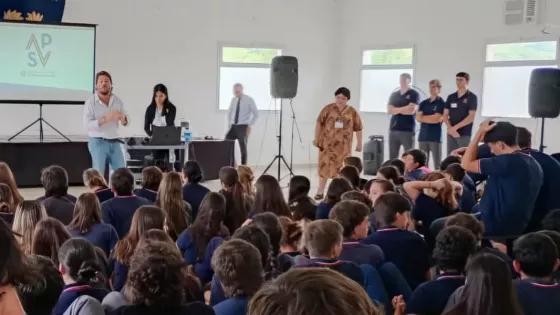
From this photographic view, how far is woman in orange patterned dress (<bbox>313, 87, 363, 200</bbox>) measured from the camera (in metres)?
7.51

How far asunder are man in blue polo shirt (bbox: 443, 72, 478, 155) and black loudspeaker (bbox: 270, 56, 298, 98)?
193 centimetres

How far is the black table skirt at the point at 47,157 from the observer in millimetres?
8320

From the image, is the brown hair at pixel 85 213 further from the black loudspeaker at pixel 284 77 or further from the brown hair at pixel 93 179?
the black loudspeaker at pixel 284 77

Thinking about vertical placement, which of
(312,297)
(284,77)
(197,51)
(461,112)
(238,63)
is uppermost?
(197,51)

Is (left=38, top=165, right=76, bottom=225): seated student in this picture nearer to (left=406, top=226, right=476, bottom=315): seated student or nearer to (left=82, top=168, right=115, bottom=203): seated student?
(left=82, top=168, right=115, bottom=203): seated student

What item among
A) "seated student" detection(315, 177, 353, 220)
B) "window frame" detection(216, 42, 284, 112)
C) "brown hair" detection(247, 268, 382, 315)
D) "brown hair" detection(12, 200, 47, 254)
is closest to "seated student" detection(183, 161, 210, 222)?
"seated student" detection(315, 177, 353, 220)

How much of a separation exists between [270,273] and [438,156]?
20.7ft

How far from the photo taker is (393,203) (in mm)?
3139

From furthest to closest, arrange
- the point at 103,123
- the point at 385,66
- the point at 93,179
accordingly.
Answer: the point at 385,66, the point at 103,123, the point at 93,179

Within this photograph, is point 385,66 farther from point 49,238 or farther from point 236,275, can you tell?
point 236,275

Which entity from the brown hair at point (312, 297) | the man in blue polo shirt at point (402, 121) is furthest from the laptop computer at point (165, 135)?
the brown hair at point (312, 297)

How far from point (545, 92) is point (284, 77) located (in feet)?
10.2

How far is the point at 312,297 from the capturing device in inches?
30.6

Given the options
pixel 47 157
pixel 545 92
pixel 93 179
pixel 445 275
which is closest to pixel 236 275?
pixel 445 275
